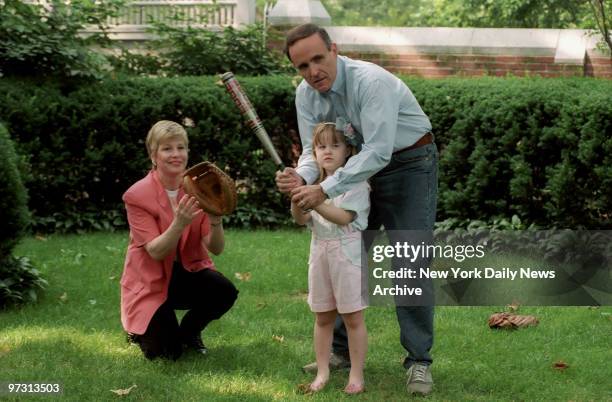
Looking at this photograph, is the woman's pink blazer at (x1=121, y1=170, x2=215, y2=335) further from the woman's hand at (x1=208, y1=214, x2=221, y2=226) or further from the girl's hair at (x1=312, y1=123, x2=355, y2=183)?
the girl's hair at (x1=312, y1=123, x2=355, y2=183)

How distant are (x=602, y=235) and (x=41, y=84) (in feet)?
18.3

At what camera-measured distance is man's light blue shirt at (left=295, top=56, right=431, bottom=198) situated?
4648mm

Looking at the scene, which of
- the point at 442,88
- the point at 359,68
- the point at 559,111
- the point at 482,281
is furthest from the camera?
the point at 442,88

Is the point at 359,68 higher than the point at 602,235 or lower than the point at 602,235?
higher

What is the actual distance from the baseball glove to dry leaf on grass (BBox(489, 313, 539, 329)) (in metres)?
2.07

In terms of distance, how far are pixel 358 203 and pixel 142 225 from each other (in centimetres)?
128

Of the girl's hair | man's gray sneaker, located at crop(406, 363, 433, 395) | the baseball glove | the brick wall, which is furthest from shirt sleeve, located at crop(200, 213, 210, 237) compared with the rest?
the brick wall

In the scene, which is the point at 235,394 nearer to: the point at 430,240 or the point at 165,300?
the point at 165,300

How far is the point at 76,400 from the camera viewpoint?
4.79 meters

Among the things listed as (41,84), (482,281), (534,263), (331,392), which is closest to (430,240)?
(331,392)

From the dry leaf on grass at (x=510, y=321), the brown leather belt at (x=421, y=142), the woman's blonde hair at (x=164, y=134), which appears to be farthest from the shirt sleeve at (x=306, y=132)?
the dry leaf on grass at (x=510, y=321)

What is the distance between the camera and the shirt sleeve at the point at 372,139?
4.63 metres

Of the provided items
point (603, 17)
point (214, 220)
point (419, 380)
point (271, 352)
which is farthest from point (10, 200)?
point (603, 17)

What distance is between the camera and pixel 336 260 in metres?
4.86
